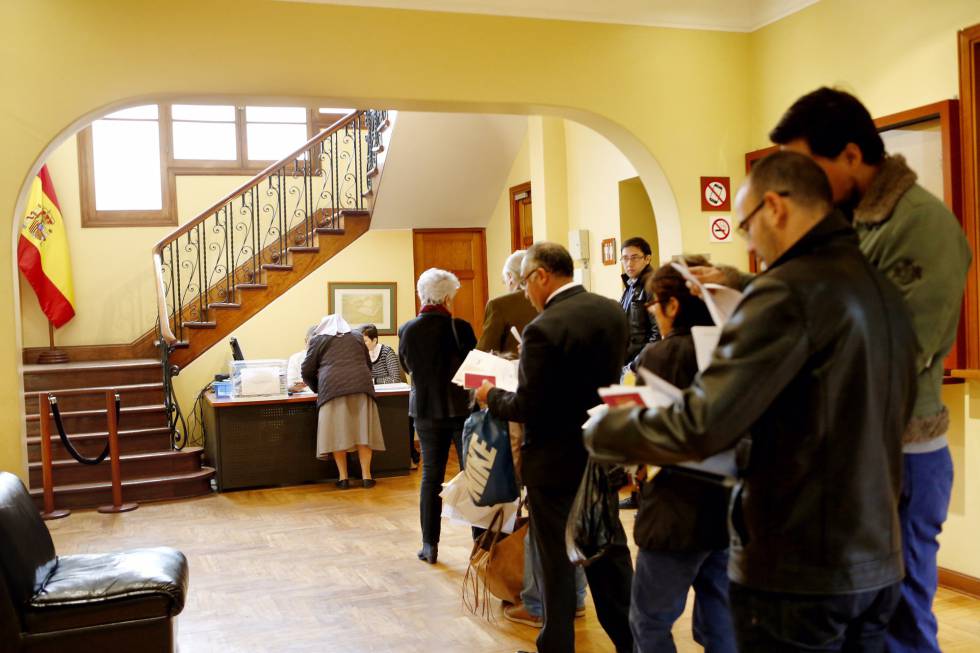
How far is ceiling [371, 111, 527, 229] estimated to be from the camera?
9180mm

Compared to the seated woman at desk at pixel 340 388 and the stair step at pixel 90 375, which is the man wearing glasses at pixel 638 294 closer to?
the seated woman at desk at pixel 340 388

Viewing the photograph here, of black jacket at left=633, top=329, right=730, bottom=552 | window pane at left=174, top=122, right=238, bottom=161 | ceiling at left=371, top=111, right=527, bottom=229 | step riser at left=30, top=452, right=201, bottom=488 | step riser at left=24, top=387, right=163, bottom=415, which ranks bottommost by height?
step riser at left=30, top=452, right=201, bottom=488

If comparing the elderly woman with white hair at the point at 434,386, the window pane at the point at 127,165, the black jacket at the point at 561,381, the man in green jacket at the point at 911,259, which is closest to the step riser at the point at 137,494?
the elderly woman with white hair at the point at 434,386

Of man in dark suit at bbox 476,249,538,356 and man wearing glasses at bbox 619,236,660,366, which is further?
man wearing glasses at bbox 619,236,660,366

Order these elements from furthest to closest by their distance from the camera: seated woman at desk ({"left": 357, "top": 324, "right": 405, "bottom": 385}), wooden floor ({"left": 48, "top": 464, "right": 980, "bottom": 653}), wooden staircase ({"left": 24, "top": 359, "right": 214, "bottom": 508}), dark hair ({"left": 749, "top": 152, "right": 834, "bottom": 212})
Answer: seated woman at desk ({"left": 357, "top": 324, "right": 405, "bottom": 385})
wooden staircase ({"left": 24, "top": 359, "right": 214, "bottom": 508})
wooden floor ({"left": 48, "top": 464, "right": 980, "bottom": 653})
dark hair ({"left": 749, "top": 152, "right": 834, "bottom": 212})

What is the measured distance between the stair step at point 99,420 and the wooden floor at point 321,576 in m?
1.12

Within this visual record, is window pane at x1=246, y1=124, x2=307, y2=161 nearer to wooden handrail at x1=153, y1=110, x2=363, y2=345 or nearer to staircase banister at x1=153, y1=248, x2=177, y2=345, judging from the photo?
wooden handrail at x1=153, y1=110, x2=363, y2=345

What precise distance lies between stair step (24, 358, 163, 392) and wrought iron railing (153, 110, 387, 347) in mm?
875

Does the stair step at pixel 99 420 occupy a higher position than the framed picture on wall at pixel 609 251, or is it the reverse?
the framed picture on wall at pixel 609 251

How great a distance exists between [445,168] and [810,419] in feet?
27.7

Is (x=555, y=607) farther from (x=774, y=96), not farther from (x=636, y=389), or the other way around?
(x=774, y=96)

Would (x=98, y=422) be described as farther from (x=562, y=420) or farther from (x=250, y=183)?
(x=562, y=420)

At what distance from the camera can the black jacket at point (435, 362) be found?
5062 millimetres

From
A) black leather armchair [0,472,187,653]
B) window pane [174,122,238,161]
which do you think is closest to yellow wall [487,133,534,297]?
window pane [174,122,238,161]
